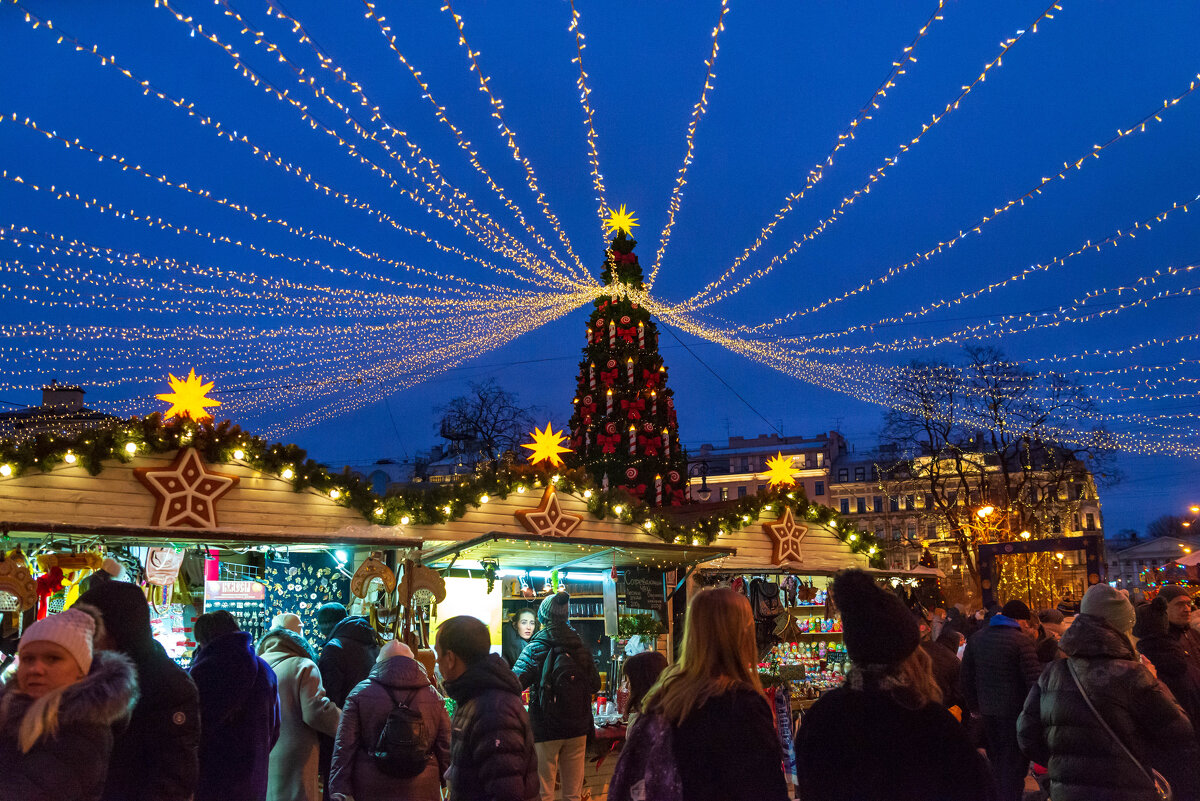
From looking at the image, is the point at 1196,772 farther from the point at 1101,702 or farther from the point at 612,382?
the point at 612,382

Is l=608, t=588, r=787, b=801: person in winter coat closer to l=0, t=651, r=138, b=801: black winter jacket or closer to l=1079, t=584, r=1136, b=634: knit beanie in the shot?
l=0, t=651, r=138, b=801: black winter jacket

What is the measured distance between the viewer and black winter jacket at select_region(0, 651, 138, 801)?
3.22 metres

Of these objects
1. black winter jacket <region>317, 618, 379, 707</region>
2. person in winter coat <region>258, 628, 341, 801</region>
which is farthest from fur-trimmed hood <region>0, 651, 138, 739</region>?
black winter jacket <region>317, 618, 379, 707</region>

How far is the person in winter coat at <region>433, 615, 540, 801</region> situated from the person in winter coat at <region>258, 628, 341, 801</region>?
1.91 meters

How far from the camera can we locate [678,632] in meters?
12.3

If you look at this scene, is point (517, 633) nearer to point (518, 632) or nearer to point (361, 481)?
point (518, 632)

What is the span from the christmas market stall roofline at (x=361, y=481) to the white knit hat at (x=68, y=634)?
5.33 m

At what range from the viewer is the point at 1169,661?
6.04 meters

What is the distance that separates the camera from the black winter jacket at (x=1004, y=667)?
23.3ft

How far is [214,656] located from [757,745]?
2802 millimetres

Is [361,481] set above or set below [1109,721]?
above

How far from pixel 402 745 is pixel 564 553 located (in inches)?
225

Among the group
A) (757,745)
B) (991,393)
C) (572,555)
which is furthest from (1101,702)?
(991,393)

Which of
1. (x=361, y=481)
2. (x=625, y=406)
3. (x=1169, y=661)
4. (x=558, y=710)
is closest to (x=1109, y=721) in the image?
(x=1169, y=661)
